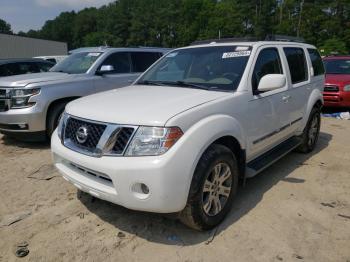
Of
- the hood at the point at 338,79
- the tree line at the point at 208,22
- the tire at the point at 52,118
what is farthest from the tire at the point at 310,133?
the tree line at the point at 208,22

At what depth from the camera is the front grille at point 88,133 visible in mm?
3002

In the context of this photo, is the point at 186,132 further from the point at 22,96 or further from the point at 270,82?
the point at 22,96

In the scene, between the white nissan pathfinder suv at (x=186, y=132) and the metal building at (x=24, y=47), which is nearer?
the white nissan pathfinder suv at (x=186, y=132)

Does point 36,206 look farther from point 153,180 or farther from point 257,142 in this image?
point 257,142

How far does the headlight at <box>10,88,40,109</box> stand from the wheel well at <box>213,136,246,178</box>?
12.3 ft

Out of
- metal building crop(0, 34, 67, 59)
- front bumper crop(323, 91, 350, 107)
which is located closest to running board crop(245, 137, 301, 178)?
front bumper crop(323, 91, 350, 107)

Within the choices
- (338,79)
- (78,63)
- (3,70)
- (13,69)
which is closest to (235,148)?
(78,63)

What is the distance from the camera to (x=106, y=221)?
136 inches

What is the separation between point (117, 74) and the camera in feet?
23.2

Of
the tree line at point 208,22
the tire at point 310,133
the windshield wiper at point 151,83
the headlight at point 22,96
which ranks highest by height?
the tree line at point 208,22

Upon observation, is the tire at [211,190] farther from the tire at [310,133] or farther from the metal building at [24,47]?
the metal building at [24,47]

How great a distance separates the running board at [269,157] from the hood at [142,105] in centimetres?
94

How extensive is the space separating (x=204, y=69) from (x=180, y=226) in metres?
1.82

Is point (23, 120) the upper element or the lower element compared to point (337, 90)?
lower
